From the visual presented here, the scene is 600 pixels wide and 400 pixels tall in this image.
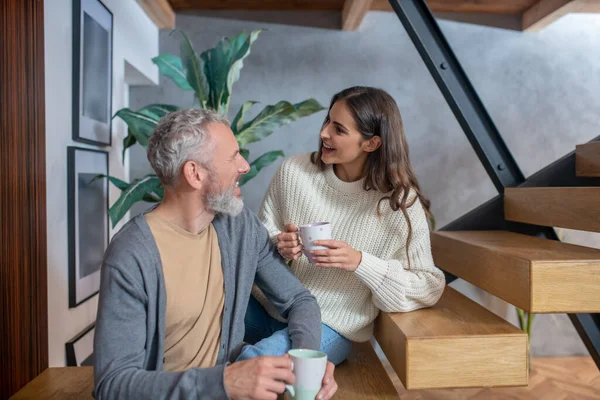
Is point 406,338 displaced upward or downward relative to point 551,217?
downward

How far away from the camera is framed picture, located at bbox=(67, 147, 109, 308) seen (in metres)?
2.60

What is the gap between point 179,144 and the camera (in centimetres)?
157

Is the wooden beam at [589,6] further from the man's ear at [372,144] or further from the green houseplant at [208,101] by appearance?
the man's ear at [372,144]

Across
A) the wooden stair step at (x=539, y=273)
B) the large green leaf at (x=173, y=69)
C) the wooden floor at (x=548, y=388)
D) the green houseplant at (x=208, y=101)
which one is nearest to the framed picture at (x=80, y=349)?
the green houseplant at (x=208, y=101)

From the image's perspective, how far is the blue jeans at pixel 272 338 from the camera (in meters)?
1.63

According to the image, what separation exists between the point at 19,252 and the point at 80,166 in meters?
0.86

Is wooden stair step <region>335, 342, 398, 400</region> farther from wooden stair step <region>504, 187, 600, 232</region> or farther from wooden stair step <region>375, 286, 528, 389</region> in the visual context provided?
wooden stair step <region>504, 187, 600, 232</region>

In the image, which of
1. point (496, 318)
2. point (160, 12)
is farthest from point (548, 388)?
point (160, 12)

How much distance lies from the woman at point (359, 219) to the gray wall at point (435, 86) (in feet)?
6.63

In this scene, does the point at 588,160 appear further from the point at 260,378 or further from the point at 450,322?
the point at 260,378

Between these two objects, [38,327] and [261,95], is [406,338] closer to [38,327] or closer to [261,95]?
[38,327]

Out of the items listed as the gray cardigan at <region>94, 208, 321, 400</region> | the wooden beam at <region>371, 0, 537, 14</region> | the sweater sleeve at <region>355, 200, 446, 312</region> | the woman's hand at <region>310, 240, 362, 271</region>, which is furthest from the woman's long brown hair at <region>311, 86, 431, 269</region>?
the wooden beam at <region>371, 0, 537, 14</region>

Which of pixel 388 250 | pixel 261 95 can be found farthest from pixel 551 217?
pixel 261 95

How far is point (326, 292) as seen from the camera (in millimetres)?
1988
